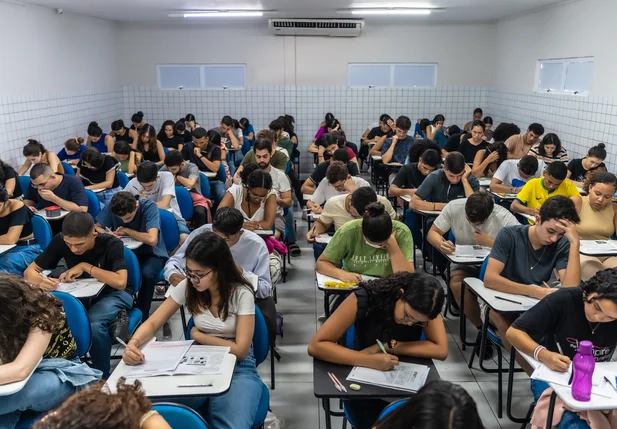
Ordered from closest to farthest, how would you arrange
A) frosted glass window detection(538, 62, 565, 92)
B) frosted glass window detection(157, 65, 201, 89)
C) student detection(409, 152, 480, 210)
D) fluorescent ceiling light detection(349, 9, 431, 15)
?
student detection(409, 152, 480, 210) < frosted glass window detection(538, 62, 565, 92) < fluorescent ceiling light detection(349, 9, 431, 15) < frosted glass window detection(157, 65, 201, 89)

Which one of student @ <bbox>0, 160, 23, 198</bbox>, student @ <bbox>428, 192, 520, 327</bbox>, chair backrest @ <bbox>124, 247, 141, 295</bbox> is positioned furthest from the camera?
student @ <bbox>0, 160, 23, 198</bbox>

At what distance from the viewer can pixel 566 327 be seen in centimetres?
241

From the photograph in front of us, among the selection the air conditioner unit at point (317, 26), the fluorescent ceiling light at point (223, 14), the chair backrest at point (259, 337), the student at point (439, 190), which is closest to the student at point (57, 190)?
the chair backrest at point (259, 337)

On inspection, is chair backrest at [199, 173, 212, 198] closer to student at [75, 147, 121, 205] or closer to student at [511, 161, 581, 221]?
student at [75, 147, 121, 205]

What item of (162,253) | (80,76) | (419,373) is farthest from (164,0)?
(419,373)

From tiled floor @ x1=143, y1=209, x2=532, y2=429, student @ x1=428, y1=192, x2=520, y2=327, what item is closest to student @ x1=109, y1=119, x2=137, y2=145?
tiled floor @ x1=143, y1=209, x2=532, y2=429

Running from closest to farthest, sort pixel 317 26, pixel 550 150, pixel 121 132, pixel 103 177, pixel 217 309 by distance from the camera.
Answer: pixel 217 309 < pixel 103 177 < pixel 550 150 < pixel 121 132 < pixel 317 26

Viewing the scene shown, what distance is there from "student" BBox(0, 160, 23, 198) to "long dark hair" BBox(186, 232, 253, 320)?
3.52 m

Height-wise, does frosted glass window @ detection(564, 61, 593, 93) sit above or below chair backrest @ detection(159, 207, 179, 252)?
above

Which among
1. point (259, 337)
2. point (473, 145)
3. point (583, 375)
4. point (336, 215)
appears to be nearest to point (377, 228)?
point (259, 337)

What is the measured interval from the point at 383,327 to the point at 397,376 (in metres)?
0.29

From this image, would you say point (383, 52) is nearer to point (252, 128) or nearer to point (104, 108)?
point (252, 128)

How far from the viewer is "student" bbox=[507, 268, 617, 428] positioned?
2295 millimetres

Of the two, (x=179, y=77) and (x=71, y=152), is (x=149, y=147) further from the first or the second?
(x=179, y=77)
